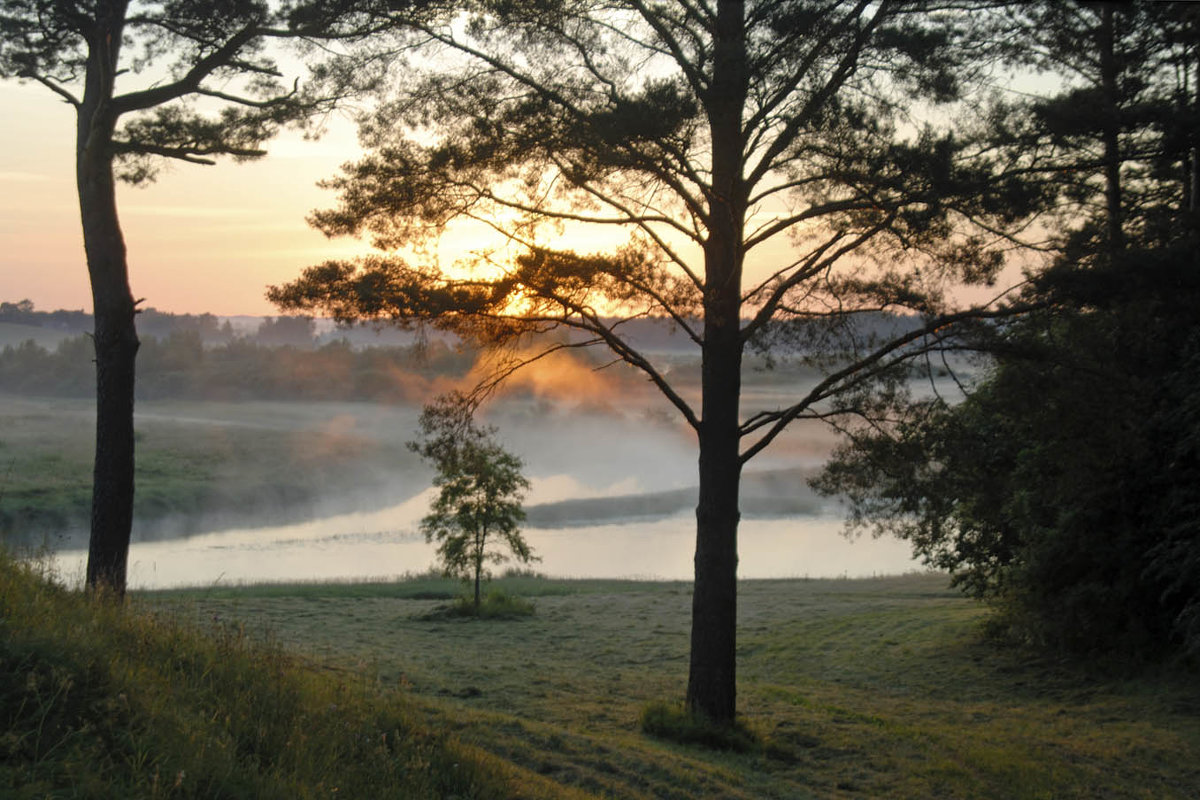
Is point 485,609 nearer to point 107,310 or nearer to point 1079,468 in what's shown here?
point 107,310

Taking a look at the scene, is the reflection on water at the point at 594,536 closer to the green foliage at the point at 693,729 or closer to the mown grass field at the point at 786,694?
the mown grass field at the point at 786,694

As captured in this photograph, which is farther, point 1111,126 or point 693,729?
point 1111,126

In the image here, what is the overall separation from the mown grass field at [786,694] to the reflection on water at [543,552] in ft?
27.6

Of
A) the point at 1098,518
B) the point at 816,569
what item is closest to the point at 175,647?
the point at 1098,518

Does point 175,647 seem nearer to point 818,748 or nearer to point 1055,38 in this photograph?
point 818,748

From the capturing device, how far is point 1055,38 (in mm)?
13344

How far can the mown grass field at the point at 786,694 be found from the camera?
31.3ft

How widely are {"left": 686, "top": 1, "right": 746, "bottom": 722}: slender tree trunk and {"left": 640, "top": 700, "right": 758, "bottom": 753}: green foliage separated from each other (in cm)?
27

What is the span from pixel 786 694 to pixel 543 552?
2566cm

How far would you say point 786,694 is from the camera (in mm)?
14898

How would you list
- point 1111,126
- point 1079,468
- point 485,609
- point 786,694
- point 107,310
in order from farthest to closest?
point 485,609
point 786,694
point 1111,126
point 107,310
point 1079,468

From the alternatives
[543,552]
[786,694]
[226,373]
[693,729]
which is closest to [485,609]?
[786,694]

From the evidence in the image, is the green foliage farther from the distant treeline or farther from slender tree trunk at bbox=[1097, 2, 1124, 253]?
the distant treeline

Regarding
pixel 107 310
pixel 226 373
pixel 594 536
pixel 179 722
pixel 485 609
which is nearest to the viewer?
pixel 179 722
